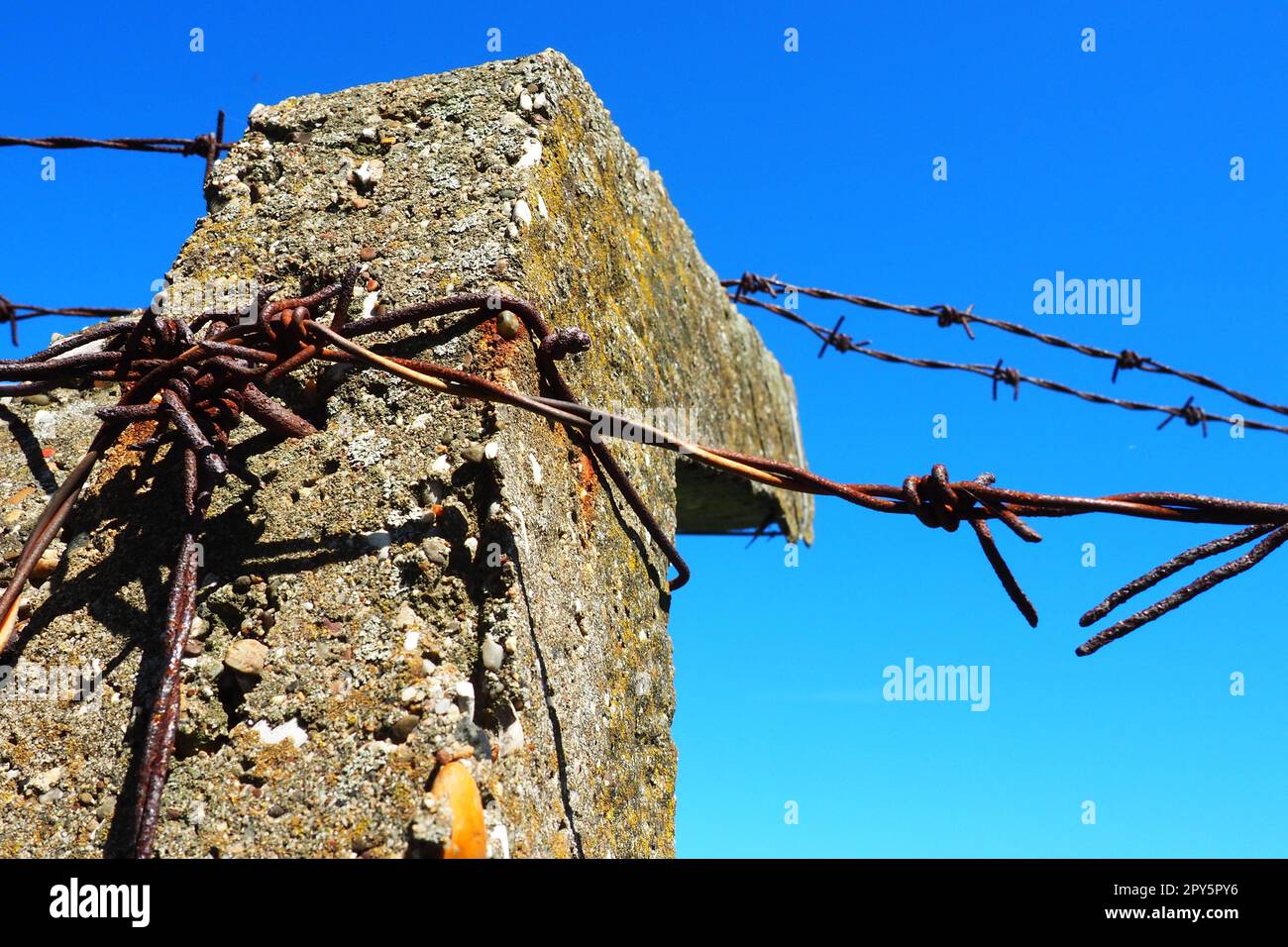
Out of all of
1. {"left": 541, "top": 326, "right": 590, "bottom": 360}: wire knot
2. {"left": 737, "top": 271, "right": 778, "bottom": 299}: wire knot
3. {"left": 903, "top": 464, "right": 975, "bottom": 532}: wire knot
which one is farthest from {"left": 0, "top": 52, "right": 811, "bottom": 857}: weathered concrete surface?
{"left": 737, "top": 271, "right": 778, "bottom": 299}: wire knot

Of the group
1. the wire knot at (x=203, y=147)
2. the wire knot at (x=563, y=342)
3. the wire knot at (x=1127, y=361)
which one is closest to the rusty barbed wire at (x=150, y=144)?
Result: the wire knot at (x=203, y=147)

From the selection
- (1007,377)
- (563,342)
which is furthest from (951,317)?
(563,342)

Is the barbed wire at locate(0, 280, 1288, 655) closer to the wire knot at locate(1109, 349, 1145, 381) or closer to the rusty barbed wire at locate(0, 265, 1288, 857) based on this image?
the rusty barbed wire at locate(0, 265, 1288, 857)

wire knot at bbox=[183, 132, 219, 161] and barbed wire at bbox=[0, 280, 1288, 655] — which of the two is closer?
barbed wire at bbox=[0, 280, 1288, 655]
